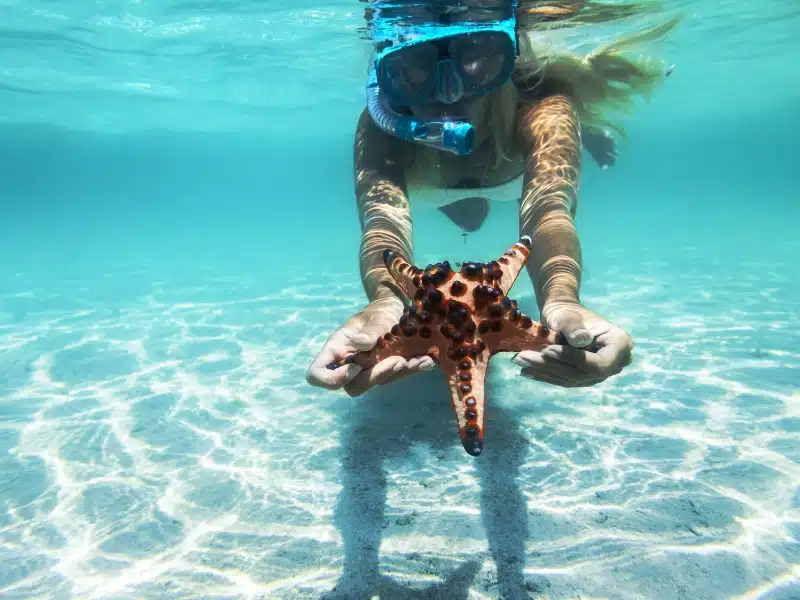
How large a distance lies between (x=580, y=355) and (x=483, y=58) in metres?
3.14

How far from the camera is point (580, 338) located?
2.11m

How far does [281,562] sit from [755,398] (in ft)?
18.6

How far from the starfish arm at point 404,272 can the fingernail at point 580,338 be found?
747mm

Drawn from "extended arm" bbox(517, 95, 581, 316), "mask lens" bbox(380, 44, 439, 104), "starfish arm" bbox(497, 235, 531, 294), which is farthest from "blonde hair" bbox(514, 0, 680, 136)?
"starfish arm" bbox(497, 235, 531, 294)

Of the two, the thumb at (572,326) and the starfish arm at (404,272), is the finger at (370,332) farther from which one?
the thumb at (572,326)

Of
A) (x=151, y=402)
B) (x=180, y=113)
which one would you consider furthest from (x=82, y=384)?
(x=180, y=113)

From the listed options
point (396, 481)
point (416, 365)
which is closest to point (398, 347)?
point (416, 365)

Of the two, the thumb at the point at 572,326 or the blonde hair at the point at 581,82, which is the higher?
the blonde hair at the point at 581,82

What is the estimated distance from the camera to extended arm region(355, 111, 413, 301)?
3529 mm

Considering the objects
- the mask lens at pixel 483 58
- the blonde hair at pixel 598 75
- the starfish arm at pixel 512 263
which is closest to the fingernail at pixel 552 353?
the starfish arm at pixel 512 263

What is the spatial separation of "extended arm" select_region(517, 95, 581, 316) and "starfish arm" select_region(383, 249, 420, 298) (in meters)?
0.83

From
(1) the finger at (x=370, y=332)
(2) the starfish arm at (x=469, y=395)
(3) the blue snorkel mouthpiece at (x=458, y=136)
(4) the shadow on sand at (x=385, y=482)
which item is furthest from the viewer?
(3) the blue snorkel mouthpiece at (x=458, y=136)

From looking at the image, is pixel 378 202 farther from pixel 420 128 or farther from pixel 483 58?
pixel 483 58

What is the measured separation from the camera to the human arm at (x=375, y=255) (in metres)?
2.25
